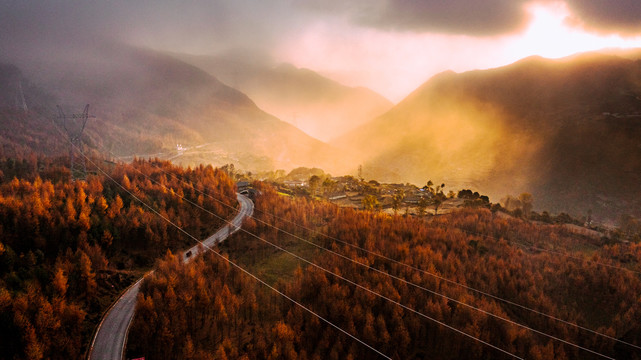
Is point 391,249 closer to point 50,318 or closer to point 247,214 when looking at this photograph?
point 247,214

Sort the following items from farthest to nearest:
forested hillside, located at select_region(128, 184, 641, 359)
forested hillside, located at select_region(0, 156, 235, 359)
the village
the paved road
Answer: the village
forested hillside, located at select_region(128, 184, 641, 359)
the paved road
forested hillside, located at select_region(0, 156, 235, 359)

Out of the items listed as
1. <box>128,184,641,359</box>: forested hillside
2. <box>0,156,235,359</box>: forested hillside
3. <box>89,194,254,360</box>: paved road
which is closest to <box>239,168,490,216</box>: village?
<box>128,184,641,359</box>: forested hillside

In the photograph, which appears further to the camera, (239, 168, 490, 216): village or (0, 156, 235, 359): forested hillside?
(239, 168, 490, 216): village

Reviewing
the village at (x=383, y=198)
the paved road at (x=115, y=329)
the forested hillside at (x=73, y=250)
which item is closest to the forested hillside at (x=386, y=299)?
the paved road at (x=115, y=329)

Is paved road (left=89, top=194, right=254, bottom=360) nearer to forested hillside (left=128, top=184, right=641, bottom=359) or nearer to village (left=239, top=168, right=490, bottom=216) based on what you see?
forested hillside (left=128, top=184, right=641, bottom=359)

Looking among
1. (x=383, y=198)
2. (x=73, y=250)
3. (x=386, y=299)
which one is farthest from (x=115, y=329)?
(x=383, y=198)

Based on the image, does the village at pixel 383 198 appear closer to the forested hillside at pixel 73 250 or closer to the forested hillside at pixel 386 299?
the forested hillside at pixel 386 299
